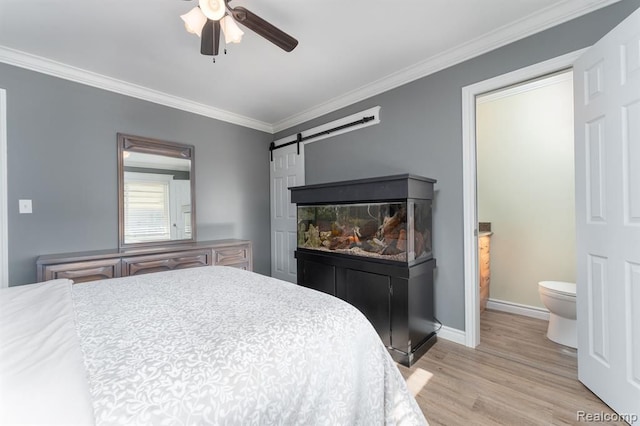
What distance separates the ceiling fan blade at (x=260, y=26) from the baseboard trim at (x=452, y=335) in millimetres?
2603

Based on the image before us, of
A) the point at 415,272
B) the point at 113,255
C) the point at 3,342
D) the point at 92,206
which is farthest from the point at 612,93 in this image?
the point at 92,206

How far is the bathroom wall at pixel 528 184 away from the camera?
2.72 m

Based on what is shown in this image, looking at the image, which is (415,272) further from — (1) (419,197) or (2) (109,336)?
(2) (109,336)

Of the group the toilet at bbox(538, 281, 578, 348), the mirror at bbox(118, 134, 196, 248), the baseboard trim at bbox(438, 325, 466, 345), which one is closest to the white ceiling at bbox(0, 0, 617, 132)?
the mirror at bbox(118, 134, 196, 248)

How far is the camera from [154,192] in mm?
2988

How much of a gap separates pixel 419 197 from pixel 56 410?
219 centimetres

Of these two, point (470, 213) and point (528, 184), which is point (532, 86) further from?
point (470, 213)

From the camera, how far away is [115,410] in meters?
0.55

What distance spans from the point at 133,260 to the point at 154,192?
0.86 m

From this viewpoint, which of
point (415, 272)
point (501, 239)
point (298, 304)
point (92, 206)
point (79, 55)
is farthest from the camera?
point (501, 239)

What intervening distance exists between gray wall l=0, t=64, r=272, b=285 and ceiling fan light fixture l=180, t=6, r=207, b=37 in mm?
1818

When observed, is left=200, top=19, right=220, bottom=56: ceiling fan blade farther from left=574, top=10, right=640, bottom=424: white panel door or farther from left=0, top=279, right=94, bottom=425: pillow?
left=574, top=10, right=640, bottom=424: white panel door

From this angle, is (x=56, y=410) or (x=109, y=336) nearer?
(x=56, y=410)

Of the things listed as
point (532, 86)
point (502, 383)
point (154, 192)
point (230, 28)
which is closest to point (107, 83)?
point (154, 192)
